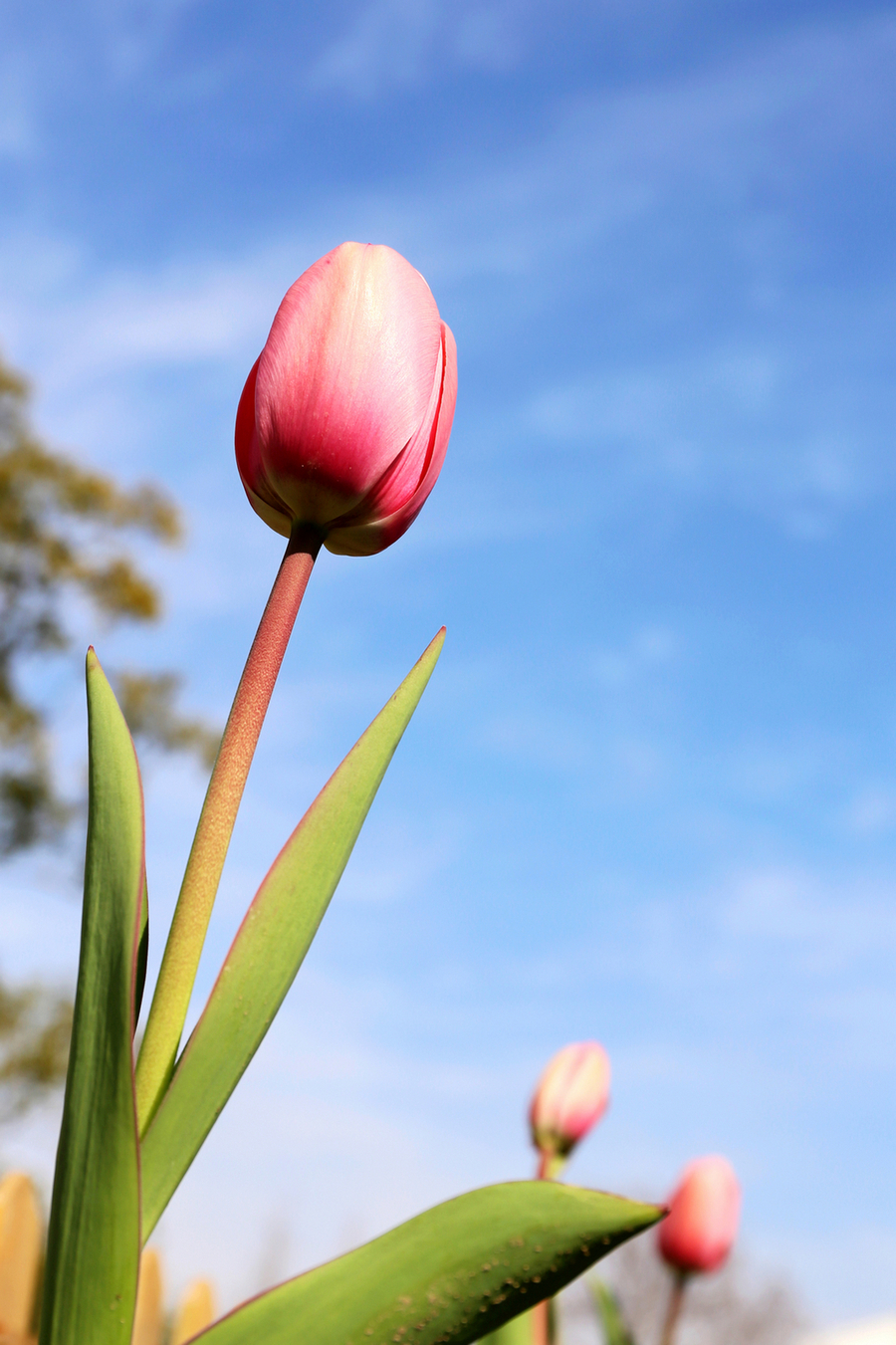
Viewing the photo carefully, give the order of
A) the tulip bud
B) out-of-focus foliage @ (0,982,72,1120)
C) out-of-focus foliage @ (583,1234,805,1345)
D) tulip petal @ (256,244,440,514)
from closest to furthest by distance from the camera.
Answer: tulip petal @ (256,244,440,514) → the tulip bud → out-of-focus foliage @ (0,982,72,1120) → out-of-focus foliage @ (583,1234,805,1345)

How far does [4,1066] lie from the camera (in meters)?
10.3

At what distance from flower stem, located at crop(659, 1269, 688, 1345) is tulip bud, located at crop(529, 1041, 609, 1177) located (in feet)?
0.95

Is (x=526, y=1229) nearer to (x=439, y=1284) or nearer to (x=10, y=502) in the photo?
(x=439, y=1284)

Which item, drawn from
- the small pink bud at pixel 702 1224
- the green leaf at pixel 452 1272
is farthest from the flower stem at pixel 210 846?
the small pink bud at pixel 702 1224

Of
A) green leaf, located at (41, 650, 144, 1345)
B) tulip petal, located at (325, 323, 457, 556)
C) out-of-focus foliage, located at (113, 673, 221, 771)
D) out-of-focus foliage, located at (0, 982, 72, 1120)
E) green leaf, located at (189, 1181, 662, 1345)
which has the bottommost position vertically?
green leaf, located at (189, 1181, 662, 1345)

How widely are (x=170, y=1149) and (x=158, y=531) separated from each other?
11.5 meters

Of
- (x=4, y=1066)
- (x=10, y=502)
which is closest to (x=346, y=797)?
(x=4, y=1066)

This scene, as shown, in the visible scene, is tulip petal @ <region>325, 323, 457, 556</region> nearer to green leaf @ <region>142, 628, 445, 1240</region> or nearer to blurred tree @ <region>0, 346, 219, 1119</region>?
green leaf @ <region>142, 628, 445, 1240</region>

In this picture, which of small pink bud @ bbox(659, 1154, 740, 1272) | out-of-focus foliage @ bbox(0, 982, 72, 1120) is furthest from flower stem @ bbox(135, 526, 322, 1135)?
out-of-focus foliage @ bbox(0, 982, 72, 1120)

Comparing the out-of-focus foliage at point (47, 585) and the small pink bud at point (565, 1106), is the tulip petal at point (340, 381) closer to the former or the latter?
the small pink bud at point (565, 1106)

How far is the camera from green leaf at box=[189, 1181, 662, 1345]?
54cm

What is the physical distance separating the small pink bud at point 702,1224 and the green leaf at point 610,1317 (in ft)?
0.98

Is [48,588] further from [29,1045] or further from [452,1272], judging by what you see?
[452,1272]

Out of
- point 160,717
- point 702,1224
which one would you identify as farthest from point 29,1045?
point 702,1224
